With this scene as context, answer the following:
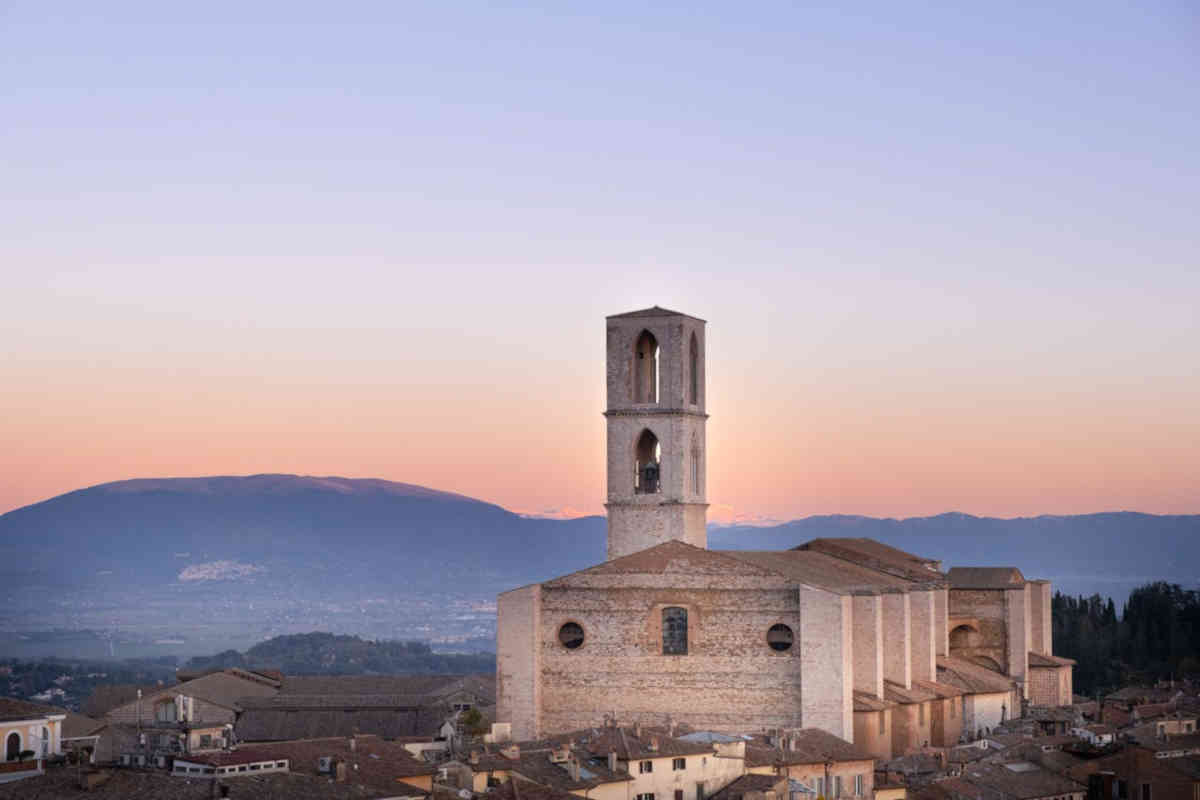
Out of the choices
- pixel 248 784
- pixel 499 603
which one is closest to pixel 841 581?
pixel 499 603

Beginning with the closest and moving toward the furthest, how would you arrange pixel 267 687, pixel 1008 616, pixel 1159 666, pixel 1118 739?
pixel 1118 739 < pixel 1008 616 < pixel 267 687 < pixel 1159 666

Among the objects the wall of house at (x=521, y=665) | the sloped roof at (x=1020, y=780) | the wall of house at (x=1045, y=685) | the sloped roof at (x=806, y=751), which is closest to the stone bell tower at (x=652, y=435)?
the wall of house at (x=521, y=665)

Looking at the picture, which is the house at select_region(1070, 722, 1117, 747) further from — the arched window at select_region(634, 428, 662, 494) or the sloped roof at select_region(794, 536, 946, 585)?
the arched window at select_region(634, 428, 662, 494)

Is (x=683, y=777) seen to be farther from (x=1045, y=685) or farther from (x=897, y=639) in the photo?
(x=1045, y=685)

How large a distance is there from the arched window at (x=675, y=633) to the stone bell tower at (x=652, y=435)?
21.6 ft

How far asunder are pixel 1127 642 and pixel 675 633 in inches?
Result: 1908

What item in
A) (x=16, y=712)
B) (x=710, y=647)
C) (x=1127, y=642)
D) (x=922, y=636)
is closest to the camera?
(x=16, y=712)

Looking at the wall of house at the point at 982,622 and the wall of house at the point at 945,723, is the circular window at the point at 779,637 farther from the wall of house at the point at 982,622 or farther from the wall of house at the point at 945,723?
the wall of house at the point at 982,622

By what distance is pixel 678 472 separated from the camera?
5606cm

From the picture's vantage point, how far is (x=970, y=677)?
5838cm

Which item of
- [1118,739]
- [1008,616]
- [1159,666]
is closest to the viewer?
[1118,739]

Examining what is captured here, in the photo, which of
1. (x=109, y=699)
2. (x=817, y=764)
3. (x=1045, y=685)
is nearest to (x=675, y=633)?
(x=817, y=764)

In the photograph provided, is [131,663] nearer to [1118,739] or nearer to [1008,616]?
[1008,616]

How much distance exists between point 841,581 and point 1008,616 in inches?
487
